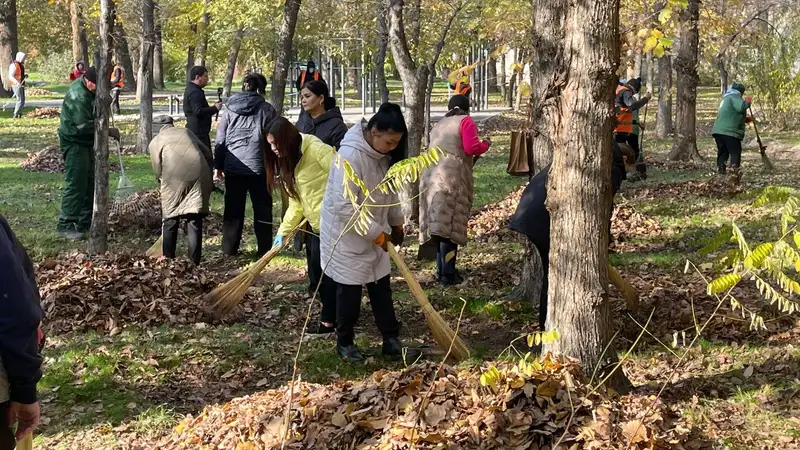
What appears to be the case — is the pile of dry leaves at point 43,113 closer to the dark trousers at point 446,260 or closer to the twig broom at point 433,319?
the dark trousers at point 446,260

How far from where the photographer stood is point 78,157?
35.7ft

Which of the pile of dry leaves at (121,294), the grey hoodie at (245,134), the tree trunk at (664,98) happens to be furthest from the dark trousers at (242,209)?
the tree trunk at (664,98)

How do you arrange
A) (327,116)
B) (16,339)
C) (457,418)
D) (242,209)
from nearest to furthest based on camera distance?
(16,339) → (457,418) → (327,116) → (242,209)

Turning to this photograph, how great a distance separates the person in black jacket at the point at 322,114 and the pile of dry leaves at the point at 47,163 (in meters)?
9.11

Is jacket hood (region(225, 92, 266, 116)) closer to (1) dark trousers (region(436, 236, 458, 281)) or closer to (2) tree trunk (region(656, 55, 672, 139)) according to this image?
(1) dark trousers (region(436, 236, 458, 281))

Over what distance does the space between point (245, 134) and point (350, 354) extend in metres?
3.68

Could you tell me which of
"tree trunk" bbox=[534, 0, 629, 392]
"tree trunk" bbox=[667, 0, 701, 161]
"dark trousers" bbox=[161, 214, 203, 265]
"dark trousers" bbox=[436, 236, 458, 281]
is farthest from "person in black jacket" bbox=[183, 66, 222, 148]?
"tree trunk" bbox=[667, 0, 701, 161]

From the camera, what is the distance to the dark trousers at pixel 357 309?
20.4 feet

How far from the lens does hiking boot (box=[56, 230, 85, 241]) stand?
10689 millimetres

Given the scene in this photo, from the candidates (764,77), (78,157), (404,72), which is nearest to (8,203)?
(78,157)

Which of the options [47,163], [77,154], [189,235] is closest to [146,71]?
[47,163]

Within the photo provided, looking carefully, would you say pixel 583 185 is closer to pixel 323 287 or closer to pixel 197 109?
pixel 323 287

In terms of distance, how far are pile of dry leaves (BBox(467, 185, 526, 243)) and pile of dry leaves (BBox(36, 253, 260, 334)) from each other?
371 cm

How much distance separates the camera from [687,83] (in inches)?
677
